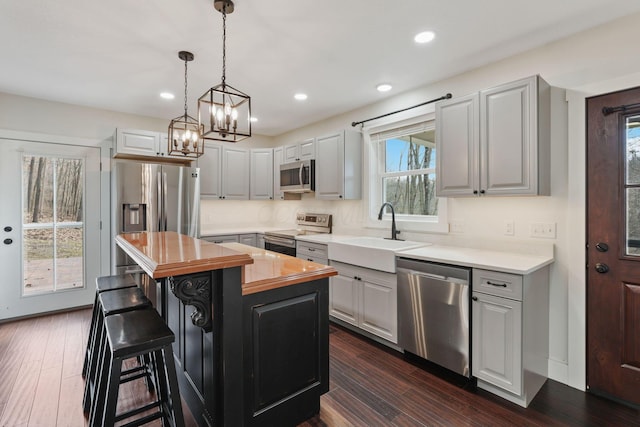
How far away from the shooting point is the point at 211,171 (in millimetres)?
4539

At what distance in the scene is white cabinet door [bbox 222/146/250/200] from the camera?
468cm

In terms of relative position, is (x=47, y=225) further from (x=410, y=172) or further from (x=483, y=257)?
(x=483, y=257)

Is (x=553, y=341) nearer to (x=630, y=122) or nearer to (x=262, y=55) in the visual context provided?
(x=630, y=122)

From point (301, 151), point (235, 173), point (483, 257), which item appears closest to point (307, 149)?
point (301, 151)

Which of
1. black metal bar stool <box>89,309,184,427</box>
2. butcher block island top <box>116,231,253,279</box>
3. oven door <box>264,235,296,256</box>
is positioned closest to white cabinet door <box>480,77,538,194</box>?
butcher block island top <box>116,231,253,279</box>

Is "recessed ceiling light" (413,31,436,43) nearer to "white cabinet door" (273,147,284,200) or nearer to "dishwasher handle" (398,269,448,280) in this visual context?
"dishwasher handle" (398,269,448,280)

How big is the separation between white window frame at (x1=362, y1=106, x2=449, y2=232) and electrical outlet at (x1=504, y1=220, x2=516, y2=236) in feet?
1.70

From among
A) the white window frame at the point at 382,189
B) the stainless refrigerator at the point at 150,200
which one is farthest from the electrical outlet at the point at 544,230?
the stainless refrigerator at the point at 150,200

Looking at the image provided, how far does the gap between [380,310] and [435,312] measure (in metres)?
0.57

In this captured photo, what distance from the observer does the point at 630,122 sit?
204 centimetres

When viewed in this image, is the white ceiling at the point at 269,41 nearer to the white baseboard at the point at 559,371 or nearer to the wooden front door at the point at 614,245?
the wooden front door at the point at 614,245

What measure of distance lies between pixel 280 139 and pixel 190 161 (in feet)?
5.33

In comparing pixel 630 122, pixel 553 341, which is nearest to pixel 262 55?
pixel 630 122

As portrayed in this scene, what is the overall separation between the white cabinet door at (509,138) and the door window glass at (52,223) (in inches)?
178
